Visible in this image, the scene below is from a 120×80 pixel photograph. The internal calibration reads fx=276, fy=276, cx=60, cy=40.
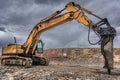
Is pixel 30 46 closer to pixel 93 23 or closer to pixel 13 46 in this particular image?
pixel 13 46

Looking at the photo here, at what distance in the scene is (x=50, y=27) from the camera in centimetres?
2208

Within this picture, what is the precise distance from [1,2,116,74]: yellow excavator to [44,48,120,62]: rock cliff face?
22.5 meters

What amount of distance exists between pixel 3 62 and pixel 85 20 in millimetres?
8691

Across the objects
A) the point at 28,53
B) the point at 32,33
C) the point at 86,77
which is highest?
the point at 32,33

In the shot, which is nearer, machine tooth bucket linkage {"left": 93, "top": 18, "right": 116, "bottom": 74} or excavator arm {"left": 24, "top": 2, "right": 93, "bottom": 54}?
machine tooth bucket linkage {"left": 93, "top": 18, "right": 116, "bottom": 74}

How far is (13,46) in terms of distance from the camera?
2317 centimetres

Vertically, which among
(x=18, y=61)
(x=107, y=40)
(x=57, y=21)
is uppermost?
(x=57, y=21)

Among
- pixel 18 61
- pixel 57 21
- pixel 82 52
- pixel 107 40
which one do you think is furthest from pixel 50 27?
pixel 82 52

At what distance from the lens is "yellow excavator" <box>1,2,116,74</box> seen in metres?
16.9

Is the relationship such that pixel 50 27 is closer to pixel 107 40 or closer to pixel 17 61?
pixel 17 61

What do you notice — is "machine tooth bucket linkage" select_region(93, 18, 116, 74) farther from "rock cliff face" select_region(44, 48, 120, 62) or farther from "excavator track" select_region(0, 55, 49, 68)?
"rock cliff face" select_region(44, 48, 120, 62)

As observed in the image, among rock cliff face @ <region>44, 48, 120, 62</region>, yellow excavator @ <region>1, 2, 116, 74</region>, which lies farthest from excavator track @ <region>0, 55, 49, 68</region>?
rock cliff face @ <region>44, 48, 120, 62</region>

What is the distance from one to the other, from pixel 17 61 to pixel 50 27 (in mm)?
3817

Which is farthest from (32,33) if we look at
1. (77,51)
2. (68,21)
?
(77,51)
